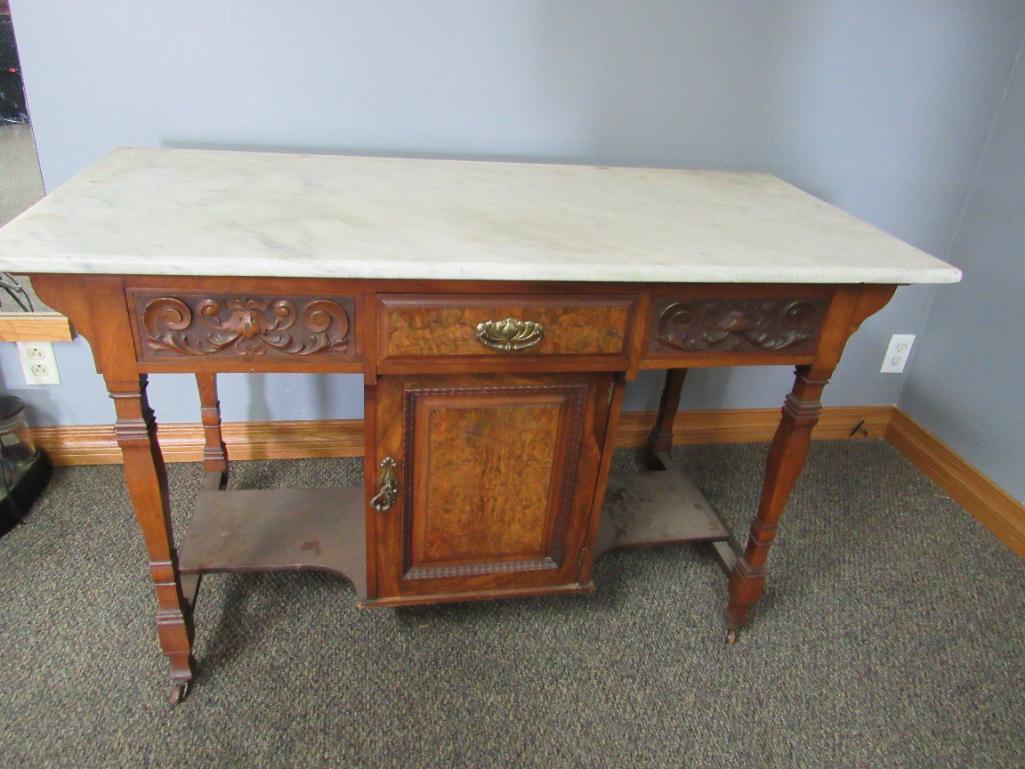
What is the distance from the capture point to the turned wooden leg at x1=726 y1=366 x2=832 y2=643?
122cm

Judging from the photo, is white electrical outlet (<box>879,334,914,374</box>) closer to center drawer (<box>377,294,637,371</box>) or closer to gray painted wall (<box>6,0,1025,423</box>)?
gray painted wall (<box>6,0,1025,423</box>)

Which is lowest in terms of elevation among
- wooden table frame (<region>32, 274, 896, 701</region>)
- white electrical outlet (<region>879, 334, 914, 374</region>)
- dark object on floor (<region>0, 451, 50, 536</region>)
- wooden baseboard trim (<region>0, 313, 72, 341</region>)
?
dark object on floor (<region>0, 451, 50, 536</region>)

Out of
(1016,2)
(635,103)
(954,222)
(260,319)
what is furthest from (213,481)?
(1016,2)

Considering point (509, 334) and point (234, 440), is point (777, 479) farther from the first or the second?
point (234, 440)

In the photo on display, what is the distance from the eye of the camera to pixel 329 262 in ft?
2.99

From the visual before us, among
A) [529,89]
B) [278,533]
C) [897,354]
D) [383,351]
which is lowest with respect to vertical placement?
[278,533]

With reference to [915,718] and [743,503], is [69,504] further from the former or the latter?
[915,718]

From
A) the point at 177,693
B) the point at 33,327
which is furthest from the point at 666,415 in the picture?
the point at 33,327

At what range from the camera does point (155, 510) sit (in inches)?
44.5

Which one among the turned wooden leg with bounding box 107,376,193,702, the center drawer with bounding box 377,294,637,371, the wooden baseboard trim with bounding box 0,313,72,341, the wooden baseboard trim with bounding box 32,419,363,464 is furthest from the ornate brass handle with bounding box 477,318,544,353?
the wooden baseboard trim with bounding box 0,313,72,341

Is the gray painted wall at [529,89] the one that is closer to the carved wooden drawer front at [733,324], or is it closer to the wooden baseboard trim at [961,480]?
the wooden baseboard trim at [961,480]

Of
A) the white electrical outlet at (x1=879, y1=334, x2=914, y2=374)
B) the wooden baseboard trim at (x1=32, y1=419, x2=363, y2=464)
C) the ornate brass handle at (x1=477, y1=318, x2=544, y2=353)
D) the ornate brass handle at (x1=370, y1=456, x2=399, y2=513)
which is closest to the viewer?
the ornate brass handle at (x1=477, y1=318, x2=544, y2=353)

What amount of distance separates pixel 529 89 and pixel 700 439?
3.52ft

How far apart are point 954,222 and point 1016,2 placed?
1.67ft
